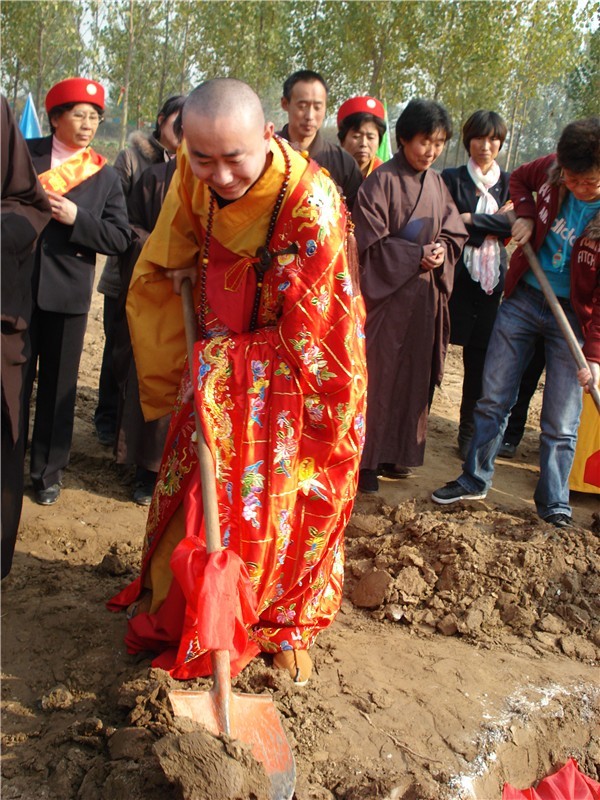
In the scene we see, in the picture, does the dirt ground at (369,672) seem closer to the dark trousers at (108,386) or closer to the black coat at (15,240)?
the dark trousers at (108,386)

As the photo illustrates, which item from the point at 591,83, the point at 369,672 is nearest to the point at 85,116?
the point at 369,672

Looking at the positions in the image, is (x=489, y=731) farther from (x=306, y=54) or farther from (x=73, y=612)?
(x=306, y=54)

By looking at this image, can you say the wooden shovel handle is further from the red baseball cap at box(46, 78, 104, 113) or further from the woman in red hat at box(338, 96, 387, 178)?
the woman in red hat at box(338, 96, 387, 178)

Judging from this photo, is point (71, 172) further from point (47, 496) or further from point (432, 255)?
point (432, 255)

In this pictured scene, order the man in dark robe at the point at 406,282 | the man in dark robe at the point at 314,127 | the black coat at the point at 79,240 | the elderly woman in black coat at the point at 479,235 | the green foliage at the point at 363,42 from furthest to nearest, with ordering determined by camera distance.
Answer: the green foliage at the point at 363,42 → the elderly woman in black coat at the point at 479,235 → the man in dark robe at the point at 314,127 → the man in dark robe at the point at 406,282 → the black coat at the point at 79,240

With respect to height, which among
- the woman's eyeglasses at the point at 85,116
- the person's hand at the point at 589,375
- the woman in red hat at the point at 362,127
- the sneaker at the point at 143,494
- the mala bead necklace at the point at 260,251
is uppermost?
the woman in red hat at the point at 362,127

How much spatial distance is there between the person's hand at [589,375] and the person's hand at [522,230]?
0.81m

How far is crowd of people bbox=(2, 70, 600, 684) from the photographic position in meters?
2.49

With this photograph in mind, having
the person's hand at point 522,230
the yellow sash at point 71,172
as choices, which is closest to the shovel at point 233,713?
the yellow sash at point 71,172

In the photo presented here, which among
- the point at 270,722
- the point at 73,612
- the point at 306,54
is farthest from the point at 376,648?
the point at 306,54

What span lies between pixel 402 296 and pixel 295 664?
7.35 feet

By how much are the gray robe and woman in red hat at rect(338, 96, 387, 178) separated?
604mm

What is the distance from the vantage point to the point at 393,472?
488 centimetres

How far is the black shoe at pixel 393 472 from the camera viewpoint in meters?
4.85
